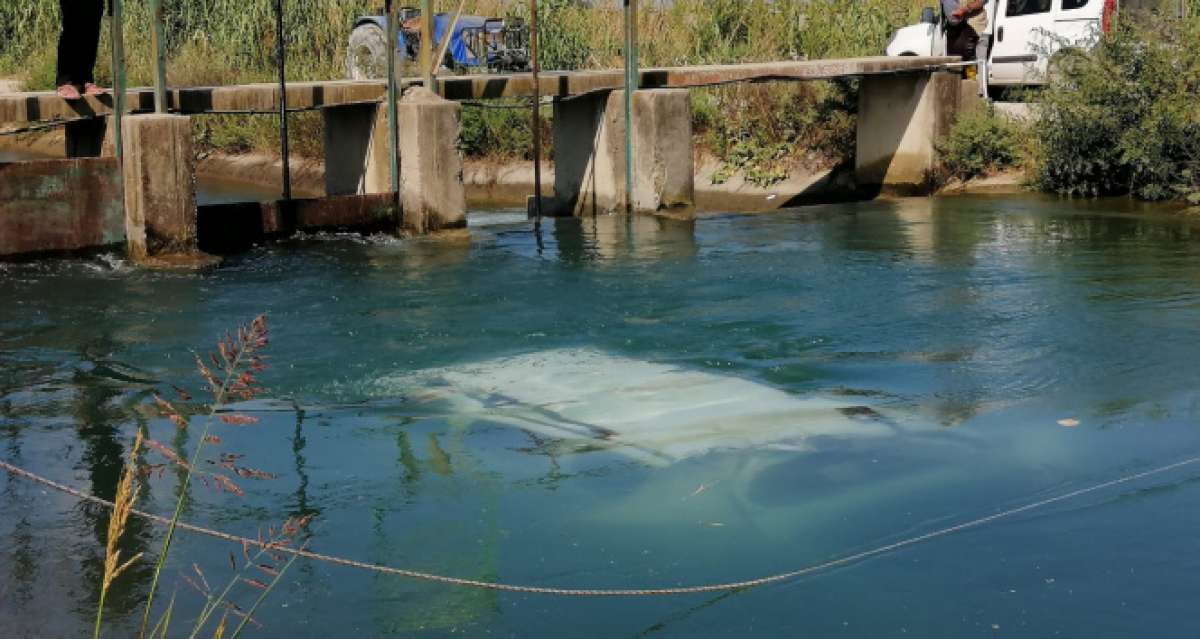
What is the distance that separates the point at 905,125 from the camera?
Answer: 19250mm

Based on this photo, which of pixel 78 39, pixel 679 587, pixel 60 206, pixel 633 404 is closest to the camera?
pixel 679 587

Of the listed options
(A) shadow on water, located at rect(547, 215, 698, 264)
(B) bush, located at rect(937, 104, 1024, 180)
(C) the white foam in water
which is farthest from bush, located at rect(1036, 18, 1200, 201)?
(C) the white foam in water

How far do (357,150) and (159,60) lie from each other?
11.7 ft

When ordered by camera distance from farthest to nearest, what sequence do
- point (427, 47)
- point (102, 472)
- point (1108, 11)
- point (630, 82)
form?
point (1108, 11)
point (630, 82)
point (427, 47)
point (102, 472)

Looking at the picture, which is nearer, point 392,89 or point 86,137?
point 392,89

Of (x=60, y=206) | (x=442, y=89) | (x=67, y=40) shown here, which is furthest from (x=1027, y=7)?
(x=60, y=206)

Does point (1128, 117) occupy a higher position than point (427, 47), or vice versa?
point (427, 47)

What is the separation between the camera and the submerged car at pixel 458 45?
69.8 ft

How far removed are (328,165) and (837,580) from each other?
11.8 meters

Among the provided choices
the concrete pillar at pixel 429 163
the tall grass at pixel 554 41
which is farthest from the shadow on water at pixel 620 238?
the tall grass at pixel 554 41

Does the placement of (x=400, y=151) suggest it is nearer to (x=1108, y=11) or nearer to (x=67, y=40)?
(x=67, y=40)

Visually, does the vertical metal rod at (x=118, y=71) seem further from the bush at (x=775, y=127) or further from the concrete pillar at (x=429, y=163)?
the bush at (x=775, y=127)

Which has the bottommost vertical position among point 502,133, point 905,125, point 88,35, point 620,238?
point 620,238

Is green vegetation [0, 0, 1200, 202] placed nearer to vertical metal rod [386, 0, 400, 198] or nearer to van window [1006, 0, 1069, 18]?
van window [1006, 0, 1069, 18]
